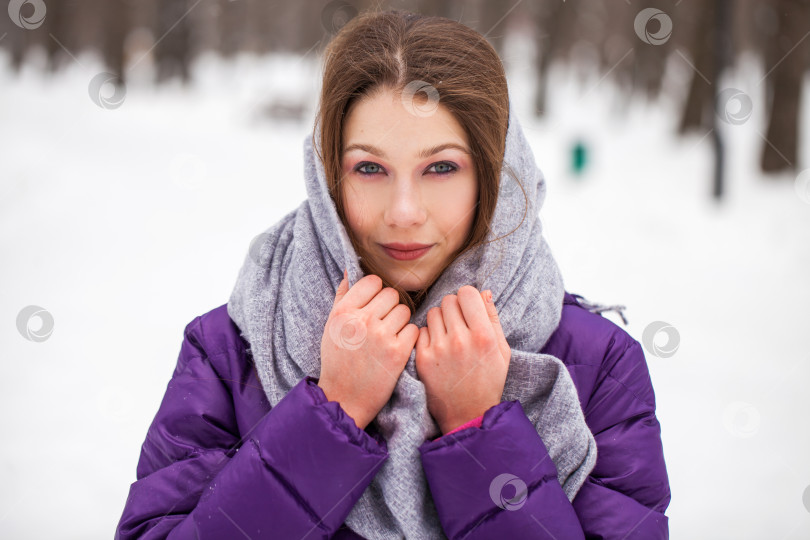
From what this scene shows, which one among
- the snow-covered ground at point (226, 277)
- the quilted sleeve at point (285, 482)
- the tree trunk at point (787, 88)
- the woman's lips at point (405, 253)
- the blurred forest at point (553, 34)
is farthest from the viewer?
the blurred forest at point (553, 34)

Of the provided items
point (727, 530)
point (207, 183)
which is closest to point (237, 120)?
point (207, 183)

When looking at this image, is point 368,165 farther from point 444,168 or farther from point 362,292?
point 362,292

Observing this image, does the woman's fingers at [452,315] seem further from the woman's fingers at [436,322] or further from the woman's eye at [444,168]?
the woman's eye at [444,168]

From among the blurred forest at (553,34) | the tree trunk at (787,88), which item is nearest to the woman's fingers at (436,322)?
the blurred forest at (553,34)

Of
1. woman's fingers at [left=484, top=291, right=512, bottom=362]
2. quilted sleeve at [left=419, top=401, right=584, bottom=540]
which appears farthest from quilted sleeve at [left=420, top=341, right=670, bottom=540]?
woman's fingers at [left=484, top=291, right=512, bottom=362]

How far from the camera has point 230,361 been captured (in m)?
1.72

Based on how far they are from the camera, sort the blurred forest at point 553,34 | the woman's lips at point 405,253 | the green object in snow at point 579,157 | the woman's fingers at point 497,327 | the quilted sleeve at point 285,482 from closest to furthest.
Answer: the quilted sleeve at point 285,482, the woman's fingers at point 497,327, the woman's lips at point 405,253, the blurred forest at point 553,34, the green object in snow at point 579,157

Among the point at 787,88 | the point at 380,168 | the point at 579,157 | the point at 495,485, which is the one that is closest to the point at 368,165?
the point at 380,168

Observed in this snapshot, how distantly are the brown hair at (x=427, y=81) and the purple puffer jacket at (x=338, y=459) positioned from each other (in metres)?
0.43

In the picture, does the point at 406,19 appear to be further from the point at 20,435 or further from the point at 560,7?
the point at 560,7

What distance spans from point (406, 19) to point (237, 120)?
1453cm

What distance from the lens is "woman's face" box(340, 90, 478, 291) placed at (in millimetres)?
1528

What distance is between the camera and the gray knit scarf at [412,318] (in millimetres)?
1482

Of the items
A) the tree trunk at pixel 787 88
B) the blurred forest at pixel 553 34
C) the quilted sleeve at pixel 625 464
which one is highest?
the blurred forest at pixel 553 34
